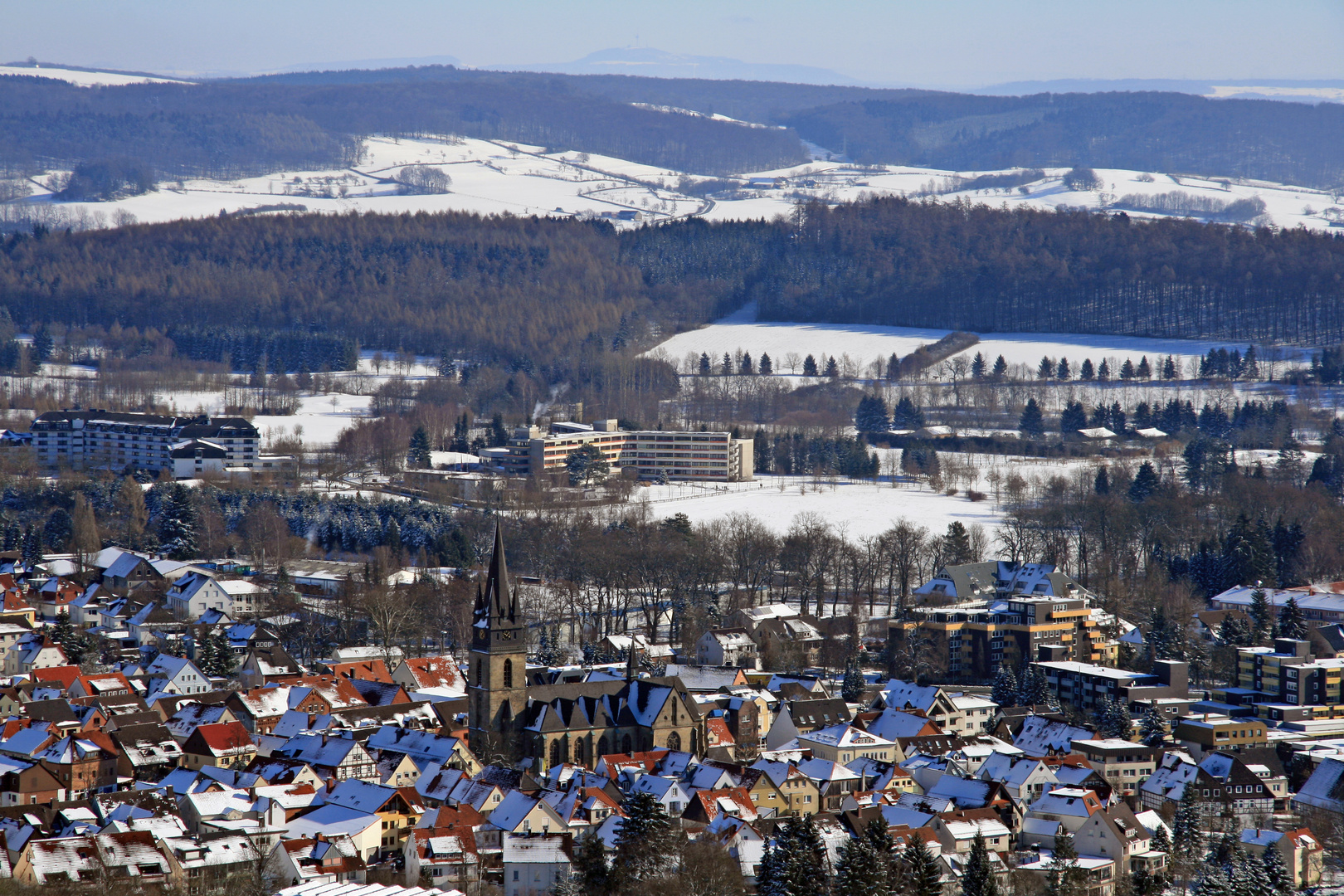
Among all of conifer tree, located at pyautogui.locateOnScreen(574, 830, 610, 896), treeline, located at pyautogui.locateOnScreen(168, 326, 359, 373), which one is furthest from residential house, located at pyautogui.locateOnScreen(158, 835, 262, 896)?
treeline, located at pyautogui.locateOnScreen(168, 326, 359, 373)

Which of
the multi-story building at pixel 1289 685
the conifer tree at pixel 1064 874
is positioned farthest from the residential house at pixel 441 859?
the multi-story building at pixel 1289 685

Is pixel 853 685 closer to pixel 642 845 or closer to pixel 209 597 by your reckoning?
pixel 642 845

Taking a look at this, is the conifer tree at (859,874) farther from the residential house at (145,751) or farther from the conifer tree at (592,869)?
the residential house at (145,751)

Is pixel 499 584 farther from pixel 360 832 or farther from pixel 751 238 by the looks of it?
pixel 751 238

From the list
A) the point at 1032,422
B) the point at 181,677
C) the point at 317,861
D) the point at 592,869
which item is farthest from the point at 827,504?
the point at 317,861

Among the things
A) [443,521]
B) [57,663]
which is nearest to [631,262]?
[443,521]

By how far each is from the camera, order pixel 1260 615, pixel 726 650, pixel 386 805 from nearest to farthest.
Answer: pixel 386 805 → pixel 726 650 → pixel 1260 615
